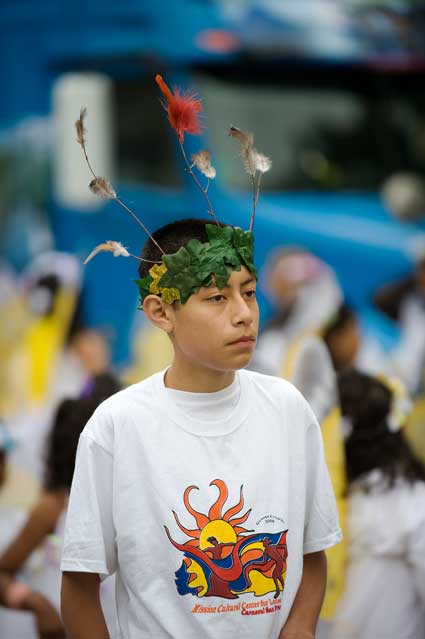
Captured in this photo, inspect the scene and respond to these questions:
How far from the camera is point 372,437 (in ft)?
12.2

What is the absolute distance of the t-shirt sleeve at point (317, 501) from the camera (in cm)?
260

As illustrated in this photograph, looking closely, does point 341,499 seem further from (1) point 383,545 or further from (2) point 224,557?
(2) point 224,557

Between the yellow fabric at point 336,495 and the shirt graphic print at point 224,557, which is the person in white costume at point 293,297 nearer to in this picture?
the yellow fabric at point 336,495

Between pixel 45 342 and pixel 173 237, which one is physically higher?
pixel 173 237

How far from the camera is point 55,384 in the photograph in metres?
6.27

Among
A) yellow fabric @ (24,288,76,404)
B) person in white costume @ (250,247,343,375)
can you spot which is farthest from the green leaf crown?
yellow fabric @ (24,288,76,404)

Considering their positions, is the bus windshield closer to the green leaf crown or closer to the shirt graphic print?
the green leaf crown

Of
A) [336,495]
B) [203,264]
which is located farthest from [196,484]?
[336,495]

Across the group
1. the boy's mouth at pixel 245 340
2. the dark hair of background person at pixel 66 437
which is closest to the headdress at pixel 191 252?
the boy's mouth at pixel 245 340

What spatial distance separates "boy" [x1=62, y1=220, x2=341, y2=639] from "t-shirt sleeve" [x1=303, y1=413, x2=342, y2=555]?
48 mm

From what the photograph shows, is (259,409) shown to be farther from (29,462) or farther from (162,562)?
(29,462)

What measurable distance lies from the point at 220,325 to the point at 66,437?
50.7 inches

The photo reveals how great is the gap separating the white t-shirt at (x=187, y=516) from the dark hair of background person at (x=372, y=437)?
117cm

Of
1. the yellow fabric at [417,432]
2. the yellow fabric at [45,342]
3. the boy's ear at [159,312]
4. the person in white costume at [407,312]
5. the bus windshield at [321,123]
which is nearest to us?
the boy's ear at [159,312]
